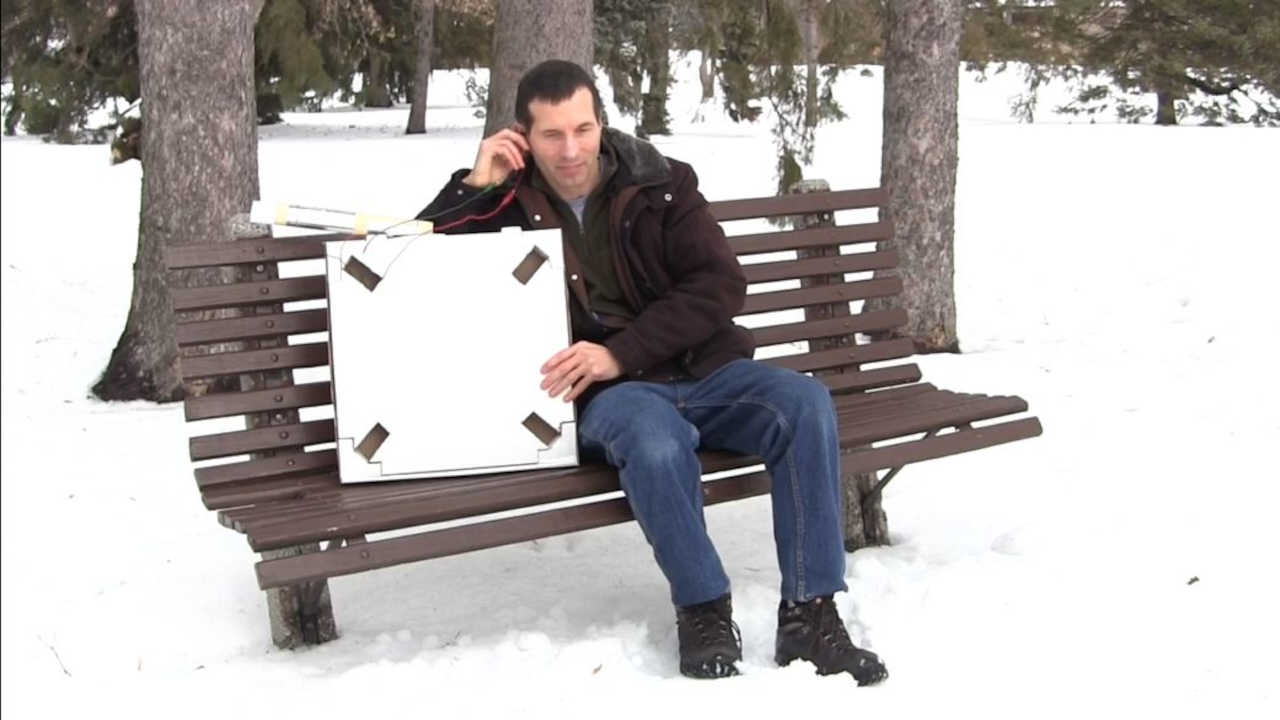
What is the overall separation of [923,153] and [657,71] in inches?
484

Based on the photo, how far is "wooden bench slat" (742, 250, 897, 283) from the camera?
468cm

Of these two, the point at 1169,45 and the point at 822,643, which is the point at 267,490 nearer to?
the point at 822,643

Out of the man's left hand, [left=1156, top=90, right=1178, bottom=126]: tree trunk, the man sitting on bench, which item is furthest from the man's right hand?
[left=1156, top=90, right=1178, bottom=126]: tree trunk

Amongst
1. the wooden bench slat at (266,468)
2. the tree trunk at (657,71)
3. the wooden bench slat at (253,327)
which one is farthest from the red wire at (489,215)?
the tree trunk at (657,71)

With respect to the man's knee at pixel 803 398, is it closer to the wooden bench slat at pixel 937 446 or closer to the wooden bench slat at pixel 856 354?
the wooden bench slat at pixel 937 446

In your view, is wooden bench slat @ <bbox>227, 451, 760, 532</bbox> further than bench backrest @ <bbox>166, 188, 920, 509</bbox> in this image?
No

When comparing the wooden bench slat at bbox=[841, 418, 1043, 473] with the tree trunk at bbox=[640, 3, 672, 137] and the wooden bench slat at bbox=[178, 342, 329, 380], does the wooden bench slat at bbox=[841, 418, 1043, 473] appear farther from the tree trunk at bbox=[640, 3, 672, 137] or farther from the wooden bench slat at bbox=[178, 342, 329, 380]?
the tree trunk at bbox=[640, 3, 672, 137]

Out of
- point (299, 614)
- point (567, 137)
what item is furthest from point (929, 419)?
point (299, 614)

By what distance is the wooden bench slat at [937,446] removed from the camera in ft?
13.5

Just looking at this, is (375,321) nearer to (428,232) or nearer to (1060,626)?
(428,232)

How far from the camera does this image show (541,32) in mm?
7238

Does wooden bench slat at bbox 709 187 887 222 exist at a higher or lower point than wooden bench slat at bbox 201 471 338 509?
higher

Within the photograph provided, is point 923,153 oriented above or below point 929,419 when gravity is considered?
above

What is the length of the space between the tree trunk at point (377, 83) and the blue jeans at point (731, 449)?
17272mm
